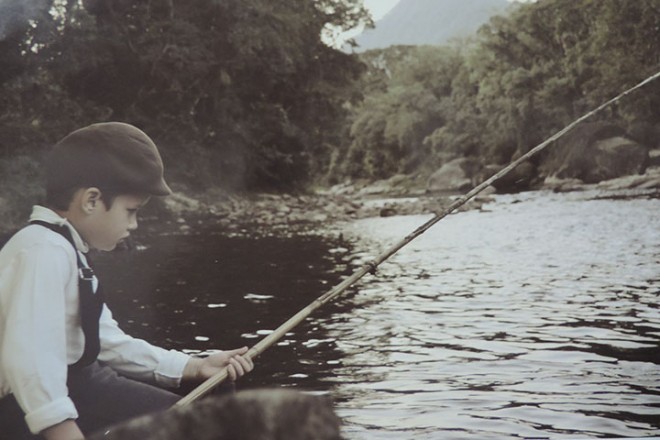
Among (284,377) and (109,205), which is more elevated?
(109,205)

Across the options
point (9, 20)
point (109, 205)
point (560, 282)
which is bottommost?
point (560, 282)

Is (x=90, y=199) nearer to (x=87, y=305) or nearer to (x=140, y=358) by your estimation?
(x=87, y=305)

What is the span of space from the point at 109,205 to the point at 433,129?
6121cm

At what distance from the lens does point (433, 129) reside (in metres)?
63.1

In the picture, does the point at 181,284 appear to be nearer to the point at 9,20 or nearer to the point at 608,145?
the point at 9,20

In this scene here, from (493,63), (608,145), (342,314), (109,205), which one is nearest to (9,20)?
(342,314)

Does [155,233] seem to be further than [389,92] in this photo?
No

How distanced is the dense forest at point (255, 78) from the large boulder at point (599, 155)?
63.3 inches

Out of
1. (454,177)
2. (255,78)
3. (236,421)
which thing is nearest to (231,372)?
(236,421)

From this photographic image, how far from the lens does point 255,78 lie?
3170 centimetres

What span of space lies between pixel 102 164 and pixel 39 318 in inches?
19.5

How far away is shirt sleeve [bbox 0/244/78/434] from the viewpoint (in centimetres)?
235

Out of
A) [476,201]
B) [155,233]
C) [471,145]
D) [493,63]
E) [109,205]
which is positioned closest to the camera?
[109,205]

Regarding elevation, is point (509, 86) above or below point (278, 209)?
above
